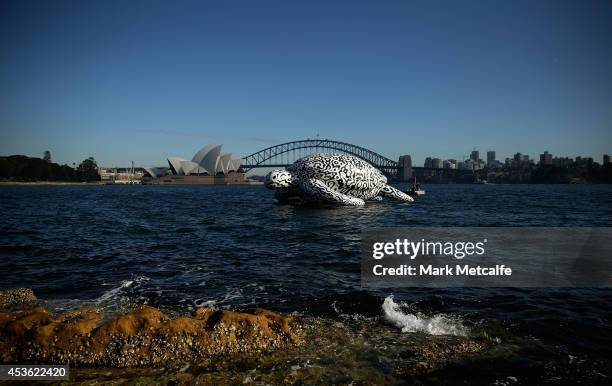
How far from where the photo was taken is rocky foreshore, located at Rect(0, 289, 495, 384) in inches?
130

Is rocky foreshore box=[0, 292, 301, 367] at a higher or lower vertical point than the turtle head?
lower

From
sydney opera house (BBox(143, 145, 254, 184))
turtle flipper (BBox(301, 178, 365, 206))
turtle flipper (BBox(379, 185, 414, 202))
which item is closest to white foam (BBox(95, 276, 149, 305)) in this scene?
turtle flipper (BBox(301, 178, 365, 206))

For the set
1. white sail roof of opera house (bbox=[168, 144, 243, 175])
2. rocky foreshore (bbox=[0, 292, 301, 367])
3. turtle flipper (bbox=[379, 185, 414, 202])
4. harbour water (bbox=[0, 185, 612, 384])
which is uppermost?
white sail roof of opera house (bbox=[168, 144, 243, 175])

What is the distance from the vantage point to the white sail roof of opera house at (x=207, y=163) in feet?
413

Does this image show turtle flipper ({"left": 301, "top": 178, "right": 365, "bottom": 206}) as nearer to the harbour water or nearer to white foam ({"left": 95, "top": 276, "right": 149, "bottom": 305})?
the harbour water

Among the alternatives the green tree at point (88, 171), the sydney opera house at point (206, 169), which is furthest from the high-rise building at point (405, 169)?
the green tree at point (88, 171)

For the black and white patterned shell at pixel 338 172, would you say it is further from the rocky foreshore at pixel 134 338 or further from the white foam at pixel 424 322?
the rocky foreshore at pixel 134 338

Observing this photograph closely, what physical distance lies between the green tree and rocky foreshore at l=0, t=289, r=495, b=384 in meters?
138

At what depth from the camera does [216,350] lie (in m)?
3.69

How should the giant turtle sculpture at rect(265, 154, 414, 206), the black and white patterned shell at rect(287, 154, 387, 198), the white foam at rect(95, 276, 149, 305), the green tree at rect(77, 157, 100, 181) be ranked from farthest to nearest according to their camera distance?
the green tree at rect(77, 157, 100, 181)
the black and white patterned shell at rect(287, 154, 387, 198)
the giant turtle sculpture at rect(265, 154, 414, 206)
the white foam at rect(95, 276, 149, 305)

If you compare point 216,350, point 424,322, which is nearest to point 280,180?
point 424,322

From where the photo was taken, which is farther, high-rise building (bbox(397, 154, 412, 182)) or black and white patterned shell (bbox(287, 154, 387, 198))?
high-rise building (bbox(397, 154, 412, 182))

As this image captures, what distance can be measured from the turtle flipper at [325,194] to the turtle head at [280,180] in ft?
5.27

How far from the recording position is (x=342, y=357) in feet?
12.0
